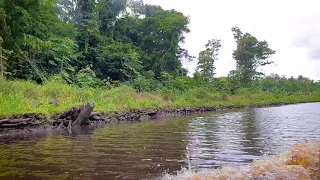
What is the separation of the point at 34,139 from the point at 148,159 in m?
4.99

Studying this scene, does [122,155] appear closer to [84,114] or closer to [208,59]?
[84,114]

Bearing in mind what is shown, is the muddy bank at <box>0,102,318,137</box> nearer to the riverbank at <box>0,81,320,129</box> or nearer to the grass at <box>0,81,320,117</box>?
the riverbank at <box>0,81,320,129</box>

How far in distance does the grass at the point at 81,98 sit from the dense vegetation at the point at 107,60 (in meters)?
0.05

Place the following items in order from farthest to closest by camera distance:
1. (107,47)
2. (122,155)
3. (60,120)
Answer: (107,47), (60,120), (122,155)

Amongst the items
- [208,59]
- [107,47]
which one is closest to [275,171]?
[107,47]

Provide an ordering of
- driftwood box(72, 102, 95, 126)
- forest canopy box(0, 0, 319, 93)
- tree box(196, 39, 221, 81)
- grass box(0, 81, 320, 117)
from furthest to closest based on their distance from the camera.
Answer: tree box(196, 39, 221, 81) → forest canopy box(0, 0, 319, 93) → driftwood box(72, 102, 95, 126) → grass box(0, 81, 320, 117)

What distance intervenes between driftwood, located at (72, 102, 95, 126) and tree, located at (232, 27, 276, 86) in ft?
118

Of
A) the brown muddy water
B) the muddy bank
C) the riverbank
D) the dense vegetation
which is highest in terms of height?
the dense vegetation

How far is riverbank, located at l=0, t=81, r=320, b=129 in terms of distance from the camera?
40.6ft

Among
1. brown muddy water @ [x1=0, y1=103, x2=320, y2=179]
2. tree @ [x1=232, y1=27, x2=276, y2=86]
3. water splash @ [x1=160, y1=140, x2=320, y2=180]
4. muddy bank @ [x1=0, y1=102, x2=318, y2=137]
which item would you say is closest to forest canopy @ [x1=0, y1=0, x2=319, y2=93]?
tree @ [x1=232, y1=27, x2=276, y2=86]

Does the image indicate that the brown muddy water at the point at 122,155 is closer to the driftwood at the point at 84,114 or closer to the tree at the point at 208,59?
the driftwood at the point at 84,114

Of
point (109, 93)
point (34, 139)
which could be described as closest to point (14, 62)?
point (109, 93)

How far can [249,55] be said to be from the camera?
4800 centimetres

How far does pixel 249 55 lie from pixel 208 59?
25.5ft
